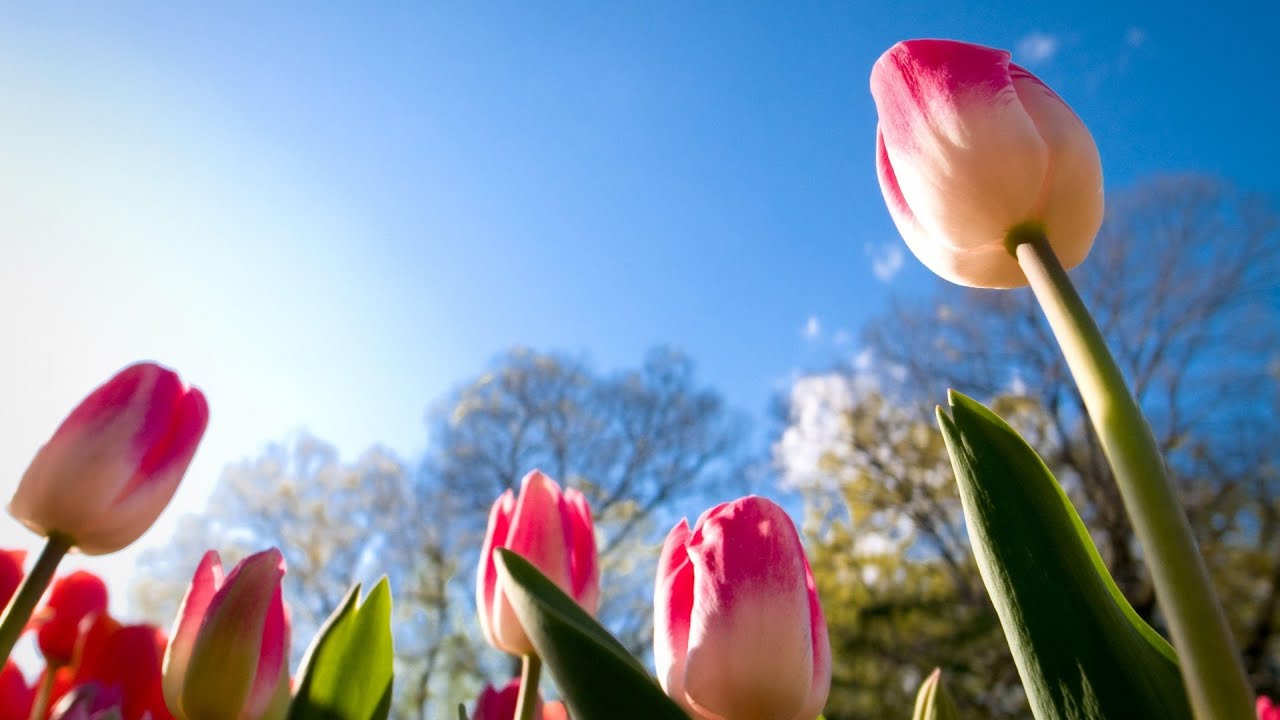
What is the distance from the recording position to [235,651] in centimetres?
36

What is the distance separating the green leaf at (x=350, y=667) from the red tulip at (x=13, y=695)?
8.6 inches

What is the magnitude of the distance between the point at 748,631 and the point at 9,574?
419 millimetres

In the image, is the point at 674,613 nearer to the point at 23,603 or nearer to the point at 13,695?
the point at 23,603

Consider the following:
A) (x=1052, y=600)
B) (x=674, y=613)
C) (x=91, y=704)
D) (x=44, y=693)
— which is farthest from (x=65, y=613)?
(x=1052, y=600)

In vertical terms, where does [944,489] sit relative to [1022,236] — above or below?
above

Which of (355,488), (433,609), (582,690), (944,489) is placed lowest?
(582,690)

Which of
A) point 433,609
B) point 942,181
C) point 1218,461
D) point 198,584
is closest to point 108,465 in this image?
point 198,584

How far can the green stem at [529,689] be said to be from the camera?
402 mm

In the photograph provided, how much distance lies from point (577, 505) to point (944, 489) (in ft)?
23.1

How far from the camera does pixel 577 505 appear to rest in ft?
1.55

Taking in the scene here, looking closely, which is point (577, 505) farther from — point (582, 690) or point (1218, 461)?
point (1218, 461)

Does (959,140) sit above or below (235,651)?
above

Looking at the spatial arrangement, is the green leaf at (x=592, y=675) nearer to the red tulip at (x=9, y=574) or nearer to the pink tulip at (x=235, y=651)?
the pink tulip at (x=235, y=651)

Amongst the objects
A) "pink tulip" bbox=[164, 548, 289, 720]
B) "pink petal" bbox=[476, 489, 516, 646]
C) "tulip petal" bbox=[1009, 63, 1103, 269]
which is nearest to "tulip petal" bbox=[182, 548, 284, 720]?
"pink tulip" bbox=[164, 548, 289, 720]
